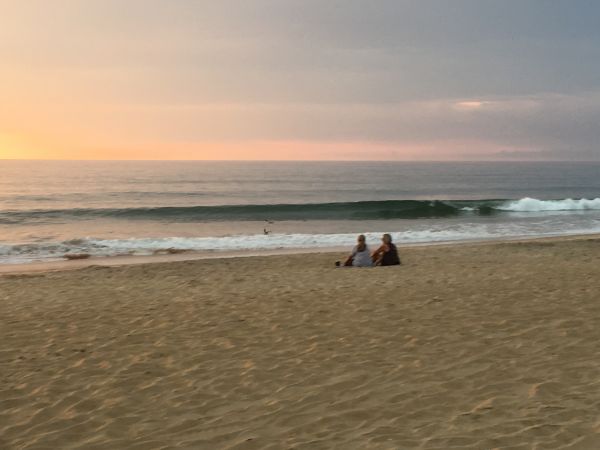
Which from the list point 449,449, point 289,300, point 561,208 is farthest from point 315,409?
point 561,208

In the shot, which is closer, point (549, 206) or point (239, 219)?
point (239, 219)

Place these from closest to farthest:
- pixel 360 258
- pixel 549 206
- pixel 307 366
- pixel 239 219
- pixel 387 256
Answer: pixel 307 366 → pixel 360 258 → pixel 387 256 → pixel 239 219 → pixel 549 206

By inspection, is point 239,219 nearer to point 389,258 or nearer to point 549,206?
point 389,258

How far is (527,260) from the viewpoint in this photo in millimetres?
13352

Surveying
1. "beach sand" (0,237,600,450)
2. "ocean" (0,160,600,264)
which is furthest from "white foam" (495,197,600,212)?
"beach sand" (0,237,600,450)

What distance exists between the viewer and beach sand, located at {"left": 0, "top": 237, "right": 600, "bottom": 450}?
157 inches

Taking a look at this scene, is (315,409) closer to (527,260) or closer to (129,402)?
(129,402)

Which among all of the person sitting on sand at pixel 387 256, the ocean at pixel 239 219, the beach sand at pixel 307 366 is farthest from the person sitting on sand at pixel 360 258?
the ocean at pixel 239 219

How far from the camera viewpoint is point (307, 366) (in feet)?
17.8

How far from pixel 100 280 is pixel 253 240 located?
931 centimetres

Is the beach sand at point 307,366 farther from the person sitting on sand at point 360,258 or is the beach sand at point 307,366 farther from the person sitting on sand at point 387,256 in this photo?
the person sitting on sand at point 387,256

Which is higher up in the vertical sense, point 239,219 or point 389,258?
point 239,219

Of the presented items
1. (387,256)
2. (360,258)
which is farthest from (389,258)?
(360,258)

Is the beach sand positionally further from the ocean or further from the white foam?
the white foam
